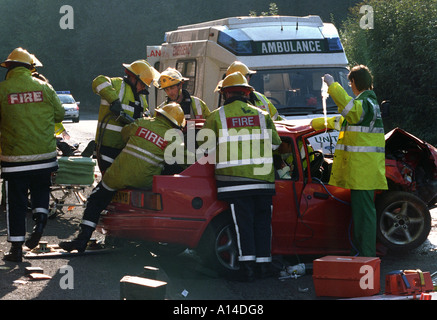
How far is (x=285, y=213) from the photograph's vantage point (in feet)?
24.5

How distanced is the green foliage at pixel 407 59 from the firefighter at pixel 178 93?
11.4 metres

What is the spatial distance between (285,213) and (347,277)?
129 cm

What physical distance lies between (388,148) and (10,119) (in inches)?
165

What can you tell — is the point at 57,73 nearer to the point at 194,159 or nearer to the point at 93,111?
the point at 93,111

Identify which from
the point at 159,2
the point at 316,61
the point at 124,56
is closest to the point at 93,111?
the point at 124,56

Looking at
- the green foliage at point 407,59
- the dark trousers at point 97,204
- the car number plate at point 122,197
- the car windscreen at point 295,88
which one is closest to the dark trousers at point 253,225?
the car number plate at point 122,197

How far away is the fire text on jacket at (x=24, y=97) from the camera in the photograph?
776 cm

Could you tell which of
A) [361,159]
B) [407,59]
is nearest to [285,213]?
[361,159]

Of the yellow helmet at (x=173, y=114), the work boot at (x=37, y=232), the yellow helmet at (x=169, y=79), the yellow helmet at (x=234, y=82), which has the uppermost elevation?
the yellow helmet at (x=169, y=79)

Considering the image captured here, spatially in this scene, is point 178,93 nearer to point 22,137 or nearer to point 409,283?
point 22,137

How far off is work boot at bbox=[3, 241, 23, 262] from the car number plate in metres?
1.04

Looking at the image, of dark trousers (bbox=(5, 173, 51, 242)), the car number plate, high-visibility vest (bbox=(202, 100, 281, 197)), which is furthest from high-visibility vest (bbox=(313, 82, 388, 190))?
dark trousers (bbox=(5, 173, 51, 242))

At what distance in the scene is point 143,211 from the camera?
7270 millimetres

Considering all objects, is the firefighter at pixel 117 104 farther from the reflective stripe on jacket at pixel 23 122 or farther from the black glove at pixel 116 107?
the reflective stripe on jacket at pixel 23 122
